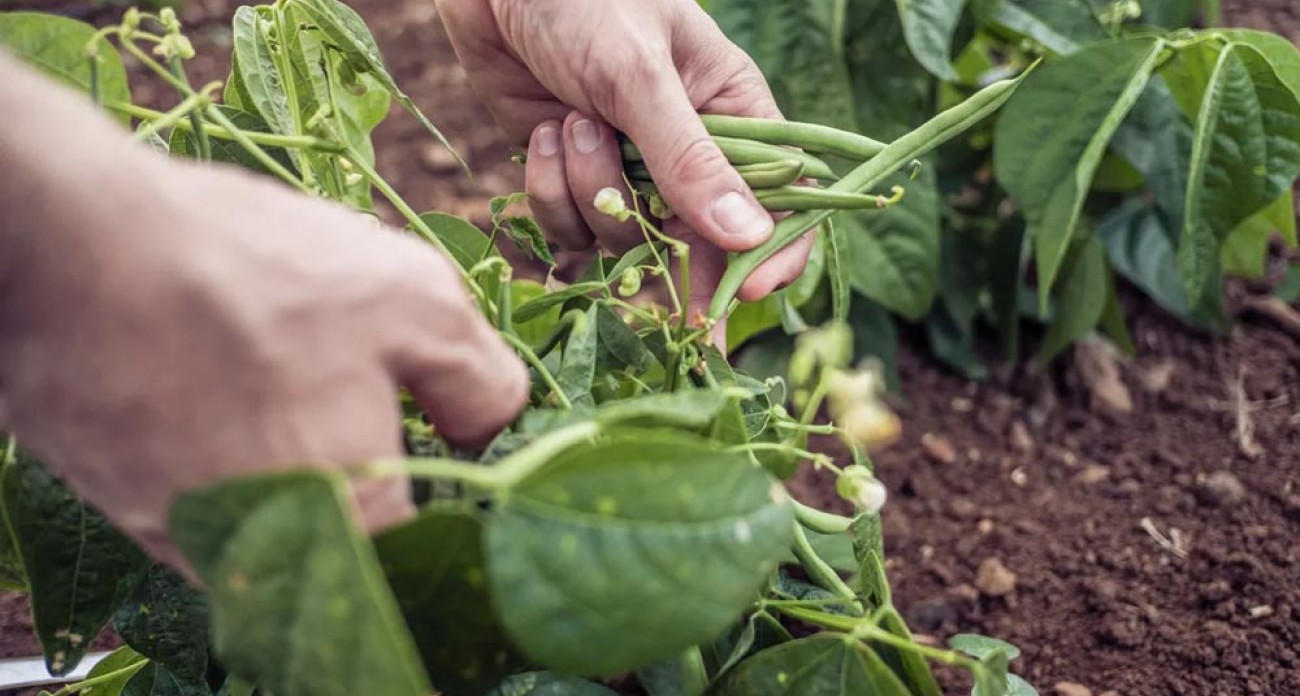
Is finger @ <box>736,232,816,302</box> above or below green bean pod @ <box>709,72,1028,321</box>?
below

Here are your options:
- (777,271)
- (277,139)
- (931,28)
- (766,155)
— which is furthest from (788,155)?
(931,28)

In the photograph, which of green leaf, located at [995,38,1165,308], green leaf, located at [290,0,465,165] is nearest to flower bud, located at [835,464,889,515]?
green leaf, located at [290,0,465,165]

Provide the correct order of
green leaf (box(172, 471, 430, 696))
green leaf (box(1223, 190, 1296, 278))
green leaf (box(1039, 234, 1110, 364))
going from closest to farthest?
green leaf (box(172, 471, 430, 696)) < green leaf (box(1223, 190, 1296, 278)) < green leaf (box(1039, 234, 1110, 364))

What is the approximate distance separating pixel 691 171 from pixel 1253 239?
913mm

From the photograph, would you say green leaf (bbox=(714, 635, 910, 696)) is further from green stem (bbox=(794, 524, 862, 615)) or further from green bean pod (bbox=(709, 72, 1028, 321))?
green bean pod (bbox=(709, 72, 1028, 321))

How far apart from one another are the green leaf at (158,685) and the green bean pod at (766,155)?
1.89 ft

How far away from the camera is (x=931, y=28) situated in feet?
4.16

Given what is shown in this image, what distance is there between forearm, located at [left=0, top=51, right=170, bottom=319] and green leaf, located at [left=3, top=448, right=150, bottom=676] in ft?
0.65

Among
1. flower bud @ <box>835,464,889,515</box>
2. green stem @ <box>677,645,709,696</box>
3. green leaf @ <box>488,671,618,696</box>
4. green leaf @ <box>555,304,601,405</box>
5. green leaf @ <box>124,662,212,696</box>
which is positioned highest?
green leaf @ <box>555,304,601,405</box>

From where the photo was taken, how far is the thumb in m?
0.87

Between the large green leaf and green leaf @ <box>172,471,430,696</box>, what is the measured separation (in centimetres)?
104

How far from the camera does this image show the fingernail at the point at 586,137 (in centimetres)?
102

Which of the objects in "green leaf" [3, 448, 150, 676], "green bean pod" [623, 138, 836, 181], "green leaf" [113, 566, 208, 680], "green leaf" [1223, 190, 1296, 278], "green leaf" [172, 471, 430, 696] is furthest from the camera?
"green leaf" [1223, 190, 1296, 278]

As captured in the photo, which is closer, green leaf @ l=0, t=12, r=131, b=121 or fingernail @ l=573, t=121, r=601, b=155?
green leaf @ l=0, t=12, r=131, b=121
